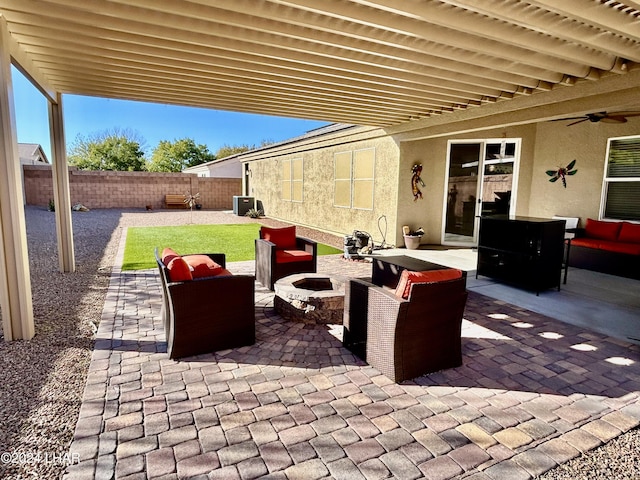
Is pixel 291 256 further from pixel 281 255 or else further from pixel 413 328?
pixel 413 328

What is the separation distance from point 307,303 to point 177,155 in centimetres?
4472

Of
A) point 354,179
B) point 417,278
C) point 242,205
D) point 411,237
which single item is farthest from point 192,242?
point 242,205

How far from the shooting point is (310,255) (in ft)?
19.5

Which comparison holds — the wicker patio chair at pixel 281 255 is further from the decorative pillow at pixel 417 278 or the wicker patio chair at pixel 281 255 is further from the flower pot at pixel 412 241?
the flower pot at pixel 412 241

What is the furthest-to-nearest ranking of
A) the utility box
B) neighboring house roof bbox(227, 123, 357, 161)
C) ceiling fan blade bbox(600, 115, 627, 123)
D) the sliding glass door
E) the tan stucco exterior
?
the utility box → neighboring house roof bbox(227, 123, 357, 161) → the sliding glass door → the tan stucco exterior → ceiling fan blade bbox(600, 115, 627, 123)

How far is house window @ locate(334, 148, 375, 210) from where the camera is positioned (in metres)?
10.5

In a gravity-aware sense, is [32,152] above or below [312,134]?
above

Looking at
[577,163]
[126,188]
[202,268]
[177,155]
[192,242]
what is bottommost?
[192,242]

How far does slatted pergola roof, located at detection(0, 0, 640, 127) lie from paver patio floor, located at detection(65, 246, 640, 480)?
3097mm

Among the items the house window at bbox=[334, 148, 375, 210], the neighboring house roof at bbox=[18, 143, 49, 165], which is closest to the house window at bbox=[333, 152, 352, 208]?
the house window at bbox=[334, 148, 375, 210]

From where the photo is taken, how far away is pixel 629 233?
273 inches

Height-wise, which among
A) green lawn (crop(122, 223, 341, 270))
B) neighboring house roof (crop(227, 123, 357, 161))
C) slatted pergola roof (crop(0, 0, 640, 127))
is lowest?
green lawn (crop(122, 223, 341, 270))

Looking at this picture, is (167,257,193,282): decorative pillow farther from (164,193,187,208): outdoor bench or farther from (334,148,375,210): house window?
(164,193,187,208): outdoor bench

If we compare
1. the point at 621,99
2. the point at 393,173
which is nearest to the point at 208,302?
the point at 621,99
